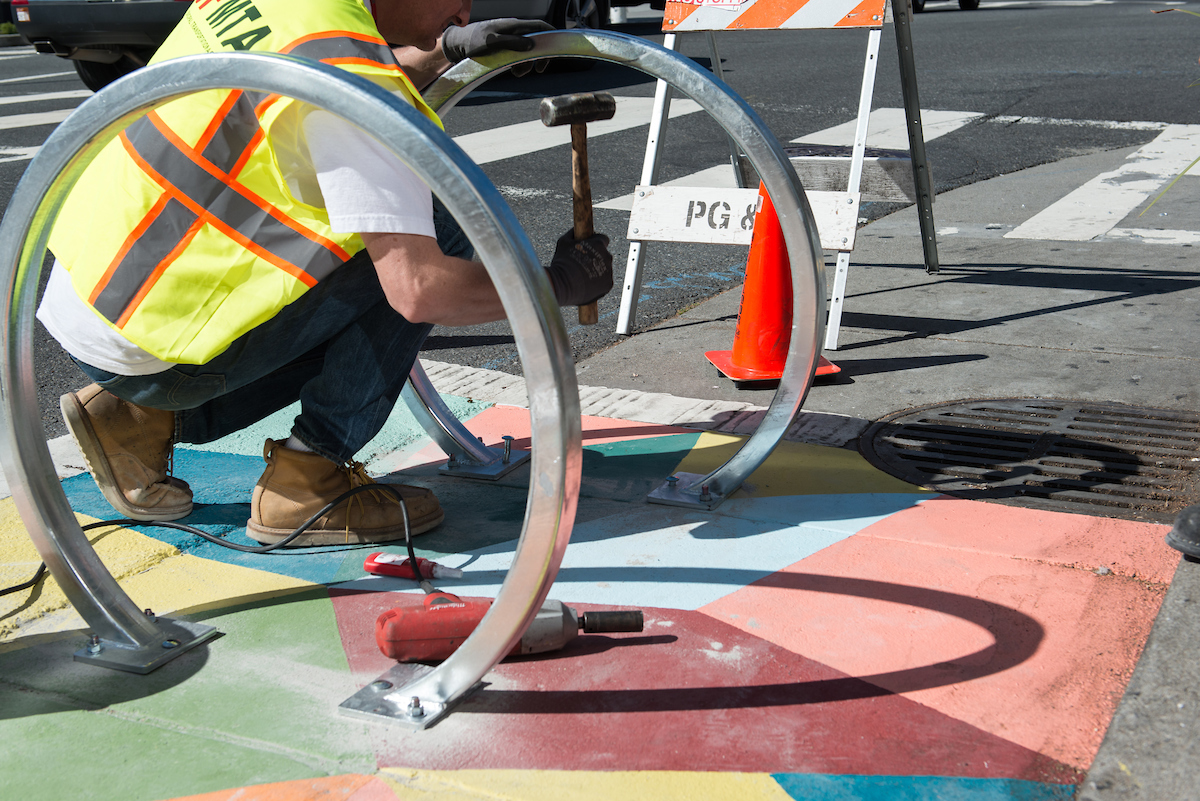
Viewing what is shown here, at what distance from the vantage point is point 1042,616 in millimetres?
2078

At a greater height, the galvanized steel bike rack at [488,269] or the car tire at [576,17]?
the car tire at [576,17]

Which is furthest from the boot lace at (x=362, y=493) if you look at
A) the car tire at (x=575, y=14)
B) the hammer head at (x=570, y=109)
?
the car tire at (x=575, y=14)

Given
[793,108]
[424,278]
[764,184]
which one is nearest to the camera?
[424,278]

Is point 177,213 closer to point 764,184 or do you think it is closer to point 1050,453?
point 764,184

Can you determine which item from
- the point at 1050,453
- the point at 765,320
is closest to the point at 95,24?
the point at 765,320

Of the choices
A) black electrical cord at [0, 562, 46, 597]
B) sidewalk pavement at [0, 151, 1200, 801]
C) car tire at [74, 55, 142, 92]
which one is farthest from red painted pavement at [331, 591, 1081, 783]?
car tire at [74, 55, 142, 92]

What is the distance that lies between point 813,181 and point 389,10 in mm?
2506

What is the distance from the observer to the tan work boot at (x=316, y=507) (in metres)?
2.46

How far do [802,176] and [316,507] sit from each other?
2.68m

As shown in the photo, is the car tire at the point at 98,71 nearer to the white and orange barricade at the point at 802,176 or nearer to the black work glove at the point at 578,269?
the white and orange barricade at the point at 802,176

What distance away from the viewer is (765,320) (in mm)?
3602

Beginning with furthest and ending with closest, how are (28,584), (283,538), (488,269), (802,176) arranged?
(802,176) → (283,538) → (28,584) → (488,269)

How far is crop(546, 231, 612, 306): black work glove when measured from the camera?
2.09 meters

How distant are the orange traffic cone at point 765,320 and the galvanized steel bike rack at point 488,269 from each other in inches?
81.1
